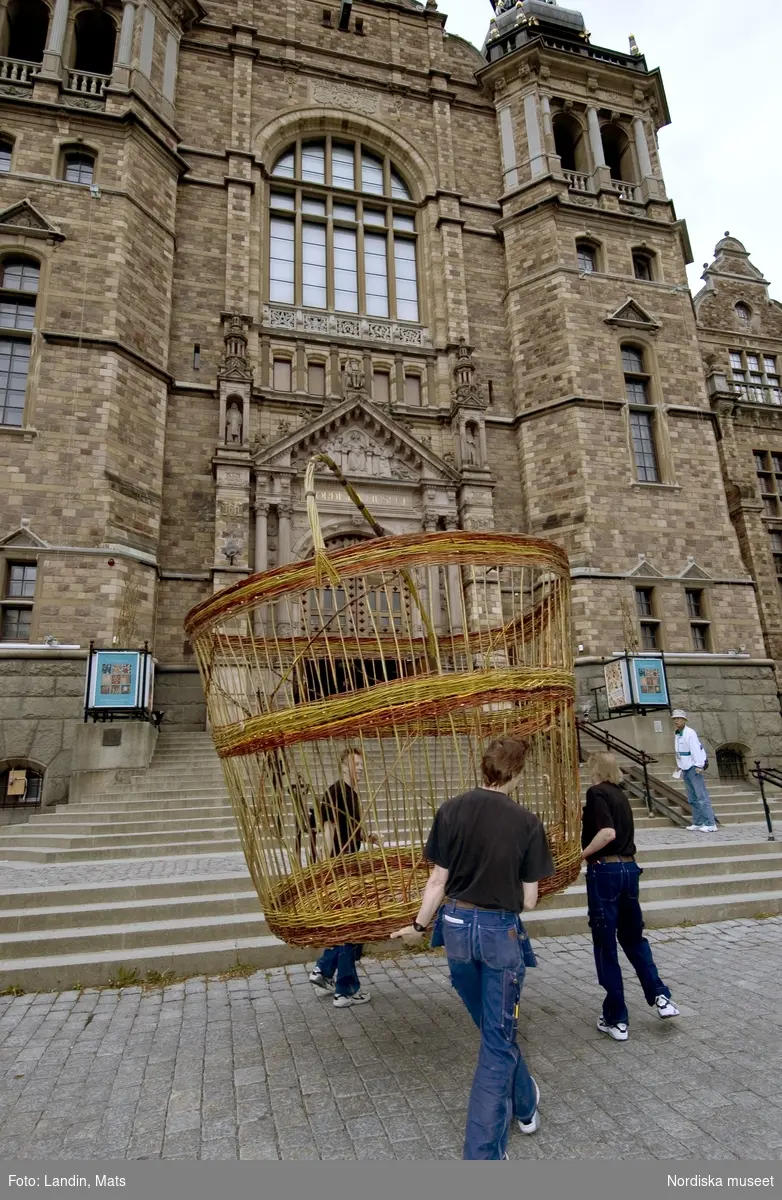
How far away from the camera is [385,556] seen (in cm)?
324

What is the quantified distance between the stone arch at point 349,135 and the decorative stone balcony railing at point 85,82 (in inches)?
164

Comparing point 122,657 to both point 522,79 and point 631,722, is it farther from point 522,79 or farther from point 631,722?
point 522,79

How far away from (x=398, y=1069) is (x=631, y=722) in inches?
439

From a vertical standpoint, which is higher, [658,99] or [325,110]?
[658,99]

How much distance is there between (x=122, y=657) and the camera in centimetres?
1197

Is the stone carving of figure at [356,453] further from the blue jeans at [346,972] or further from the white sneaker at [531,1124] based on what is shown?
the white sneaker at [531,1124]

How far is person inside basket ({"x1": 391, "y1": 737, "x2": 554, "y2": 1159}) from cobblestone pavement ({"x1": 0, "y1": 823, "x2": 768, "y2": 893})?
15.5ft

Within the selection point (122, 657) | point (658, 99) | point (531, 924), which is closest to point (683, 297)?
point (658, 99)

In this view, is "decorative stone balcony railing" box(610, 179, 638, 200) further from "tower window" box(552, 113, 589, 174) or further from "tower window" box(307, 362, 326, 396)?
"tower window" box(307, 362, 326, 396)

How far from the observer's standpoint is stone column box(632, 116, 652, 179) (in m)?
22.0

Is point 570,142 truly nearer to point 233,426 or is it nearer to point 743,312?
point 743,312

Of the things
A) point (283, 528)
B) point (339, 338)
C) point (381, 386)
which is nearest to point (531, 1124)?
point (283, 528)

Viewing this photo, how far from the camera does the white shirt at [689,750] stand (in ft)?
31.5

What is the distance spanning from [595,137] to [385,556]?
24498 millimetres
